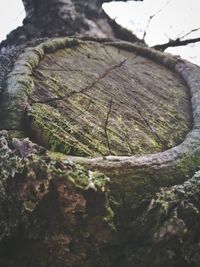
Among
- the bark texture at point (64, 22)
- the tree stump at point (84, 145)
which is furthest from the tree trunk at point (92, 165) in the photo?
the bark texture at point (64, 22)

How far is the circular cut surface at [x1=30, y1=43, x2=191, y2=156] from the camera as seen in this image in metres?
1.76

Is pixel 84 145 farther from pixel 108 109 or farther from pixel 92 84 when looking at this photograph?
pixel 92 84

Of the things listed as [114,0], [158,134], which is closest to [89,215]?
[158,134]

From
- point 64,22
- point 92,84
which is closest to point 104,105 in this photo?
point 92,84

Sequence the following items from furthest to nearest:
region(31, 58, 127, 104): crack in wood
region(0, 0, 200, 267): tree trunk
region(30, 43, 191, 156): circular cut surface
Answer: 1. region(31, 58, 127, 104): crack in wood
2. region(30, 43, 191, 156): circular cut surface
3. region(0, 0, 200, 267): tree trunk

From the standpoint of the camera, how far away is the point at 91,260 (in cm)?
134

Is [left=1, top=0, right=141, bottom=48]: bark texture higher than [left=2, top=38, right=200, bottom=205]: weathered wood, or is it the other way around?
[left=1, top=0, right=141, bottom=48]: bark texture

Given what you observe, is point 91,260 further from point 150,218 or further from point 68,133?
point 68,133

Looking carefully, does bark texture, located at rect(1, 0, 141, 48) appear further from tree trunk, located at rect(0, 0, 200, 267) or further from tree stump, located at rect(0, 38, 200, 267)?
tree trunk, located at rect(0, 0, 200, 267)

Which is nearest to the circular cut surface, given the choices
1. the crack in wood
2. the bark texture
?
the crack in wood

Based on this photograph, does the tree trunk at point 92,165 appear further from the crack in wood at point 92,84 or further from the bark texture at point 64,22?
the bark texture at point 64,22

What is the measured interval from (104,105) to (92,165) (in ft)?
2.41

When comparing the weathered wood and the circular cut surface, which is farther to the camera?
the circular cut surface

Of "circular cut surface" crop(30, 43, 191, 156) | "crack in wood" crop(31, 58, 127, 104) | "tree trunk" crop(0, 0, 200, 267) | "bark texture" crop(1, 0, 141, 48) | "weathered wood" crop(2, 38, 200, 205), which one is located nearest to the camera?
"tree trunk" crop(0, 0, 200, 267)
